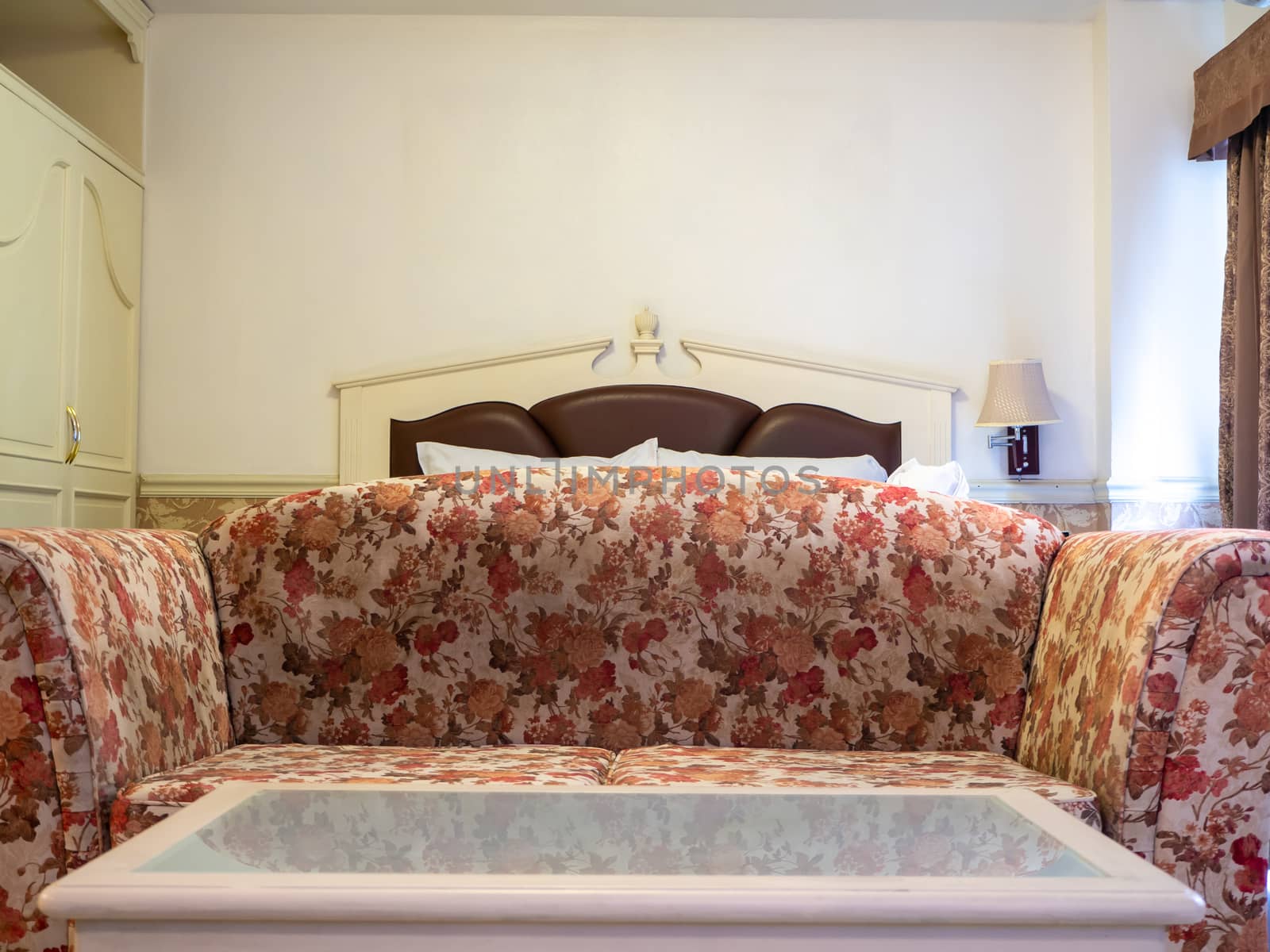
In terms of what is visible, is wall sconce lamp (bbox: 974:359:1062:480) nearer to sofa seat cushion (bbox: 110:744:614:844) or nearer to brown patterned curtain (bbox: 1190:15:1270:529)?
brown patterned curtain (bbox: 1190:15:1270:529)

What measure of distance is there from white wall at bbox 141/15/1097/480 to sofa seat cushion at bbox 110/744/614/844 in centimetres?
280

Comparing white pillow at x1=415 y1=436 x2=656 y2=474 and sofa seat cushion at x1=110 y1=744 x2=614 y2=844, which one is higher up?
white pillow at x1=415 y1=436 x2=656 y2=474

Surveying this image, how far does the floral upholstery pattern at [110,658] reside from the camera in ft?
4.02

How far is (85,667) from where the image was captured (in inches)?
49.1

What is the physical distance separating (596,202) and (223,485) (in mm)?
1786

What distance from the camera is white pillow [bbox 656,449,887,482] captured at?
358 centimetres

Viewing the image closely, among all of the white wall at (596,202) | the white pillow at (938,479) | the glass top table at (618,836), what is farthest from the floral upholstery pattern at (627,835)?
the white wall at (596,202)

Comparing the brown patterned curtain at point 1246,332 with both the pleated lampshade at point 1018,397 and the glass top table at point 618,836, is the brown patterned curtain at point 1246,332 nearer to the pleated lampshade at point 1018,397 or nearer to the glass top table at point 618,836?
the pleated lampshade at point 1018,397

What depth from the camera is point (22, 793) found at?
1.22 metres

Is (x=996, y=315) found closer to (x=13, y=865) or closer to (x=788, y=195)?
(x=788, y=195)

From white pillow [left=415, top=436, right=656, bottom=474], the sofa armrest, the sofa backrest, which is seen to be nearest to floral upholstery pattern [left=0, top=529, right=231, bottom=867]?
the sofa backrest

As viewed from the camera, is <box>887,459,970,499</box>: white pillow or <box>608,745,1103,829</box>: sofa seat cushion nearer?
<box>608,745,1103,829</box>: sofa seat cushion

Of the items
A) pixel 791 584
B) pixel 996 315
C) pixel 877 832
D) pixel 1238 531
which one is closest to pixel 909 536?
pixel 791 584

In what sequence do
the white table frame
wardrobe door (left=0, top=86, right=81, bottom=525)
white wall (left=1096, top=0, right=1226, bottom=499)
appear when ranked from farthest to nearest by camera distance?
white wall (left=1096, top=0, right=1226, bottom=499), wardrobe door (left=0, top=86, right=81, bottom=525), the white table frame
